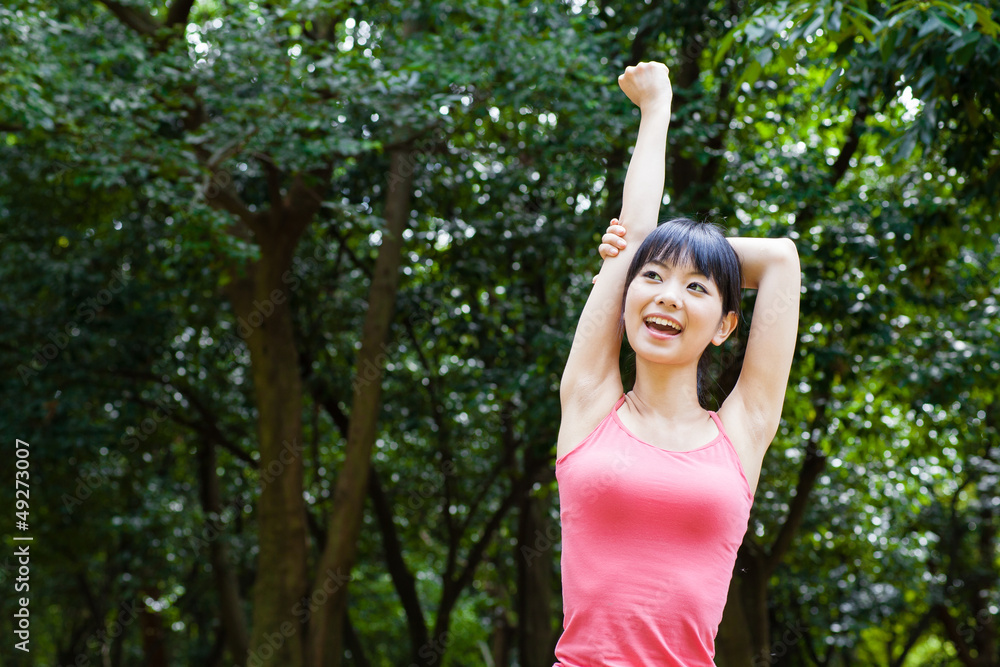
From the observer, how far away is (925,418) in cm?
791

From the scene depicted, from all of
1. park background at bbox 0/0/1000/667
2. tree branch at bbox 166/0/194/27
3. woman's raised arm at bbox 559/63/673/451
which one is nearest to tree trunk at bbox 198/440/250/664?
park background at bbox 0/0/1000/667

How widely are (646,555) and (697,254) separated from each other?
1.98ft

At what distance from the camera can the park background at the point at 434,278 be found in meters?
6.46

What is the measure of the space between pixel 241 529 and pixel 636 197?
1097cm

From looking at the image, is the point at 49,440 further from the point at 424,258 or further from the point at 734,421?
the point at 734,421

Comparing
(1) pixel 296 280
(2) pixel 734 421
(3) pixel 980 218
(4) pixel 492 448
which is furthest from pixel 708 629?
(4) pixel 492 448

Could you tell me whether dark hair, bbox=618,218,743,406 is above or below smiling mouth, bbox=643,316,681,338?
above

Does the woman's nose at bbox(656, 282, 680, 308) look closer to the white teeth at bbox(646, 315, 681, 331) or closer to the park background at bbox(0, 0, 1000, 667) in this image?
the white teeth at bbox(646, 315, 681, 331)

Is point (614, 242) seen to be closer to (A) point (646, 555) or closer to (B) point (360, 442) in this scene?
(A) point (646, 555)

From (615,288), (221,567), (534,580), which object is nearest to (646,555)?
(615,288)

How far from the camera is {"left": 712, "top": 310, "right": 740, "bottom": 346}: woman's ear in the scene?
6.57 ft

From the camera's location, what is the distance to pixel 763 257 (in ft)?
6.71

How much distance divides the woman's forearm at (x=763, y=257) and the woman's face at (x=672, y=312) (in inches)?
6.1

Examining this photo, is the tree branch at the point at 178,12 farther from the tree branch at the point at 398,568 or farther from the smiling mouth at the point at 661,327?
the smiling mouth at the point at 661,327
